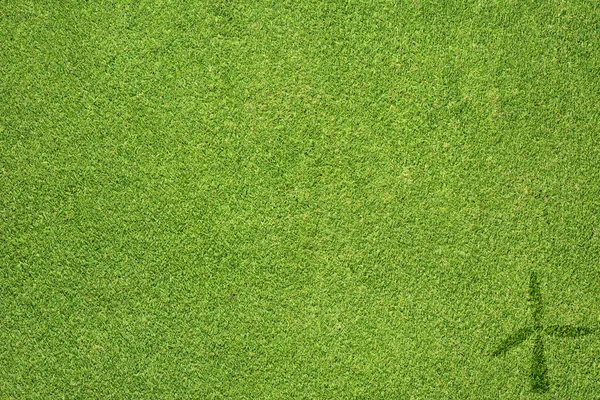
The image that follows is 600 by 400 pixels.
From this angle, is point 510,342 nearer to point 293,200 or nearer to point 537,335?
point 537,335

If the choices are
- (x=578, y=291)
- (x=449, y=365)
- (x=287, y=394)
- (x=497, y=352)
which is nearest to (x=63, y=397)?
(x=287, y=394)

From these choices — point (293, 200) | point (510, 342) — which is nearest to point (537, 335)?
point (510, 342)

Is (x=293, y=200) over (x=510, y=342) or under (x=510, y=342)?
over

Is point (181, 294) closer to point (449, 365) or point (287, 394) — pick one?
point (287, 394)
